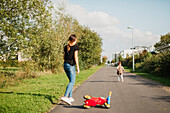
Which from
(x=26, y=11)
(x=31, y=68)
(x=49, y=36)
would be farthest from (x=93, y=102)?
(x=49, y=36)

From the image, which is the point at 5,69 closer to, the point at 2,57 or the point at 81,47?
the point at 2,57

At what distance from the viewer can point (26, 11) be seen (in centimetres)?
1046

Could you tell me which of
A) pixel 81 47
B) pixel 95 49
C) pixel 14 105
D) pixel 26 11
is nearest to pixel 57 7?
pixel 81 47

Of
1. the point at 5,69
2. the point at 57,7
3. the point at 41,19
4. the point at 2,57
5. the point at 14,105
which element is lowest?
the point at 14,105

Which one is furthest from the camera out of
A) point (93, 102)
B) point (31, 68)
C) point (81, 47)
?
point (81, 47)

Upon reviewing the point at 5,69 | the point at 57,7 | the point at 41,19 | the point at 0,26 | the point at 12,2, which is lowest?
the point at 5,69

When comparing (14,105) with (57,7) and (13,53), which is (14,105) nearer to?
(13,53)

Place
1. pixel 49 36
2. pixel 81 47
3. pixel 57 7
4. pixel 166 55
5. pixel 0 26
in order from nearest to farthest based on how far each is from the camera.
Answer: pixel 0 26, pixel 166 55, pixel 49 36, pixel 57 7, pixel 81 47

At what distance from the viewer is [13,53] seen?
1010cm

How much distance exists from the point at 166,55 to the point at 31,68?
13344 mm

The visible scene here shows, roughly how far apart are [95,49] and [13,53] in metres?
24.3

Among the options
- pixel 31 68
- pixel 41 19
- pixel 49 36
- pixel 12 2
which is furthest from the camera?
pixel 49 36

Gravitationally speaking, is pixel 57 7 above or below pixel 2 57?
above

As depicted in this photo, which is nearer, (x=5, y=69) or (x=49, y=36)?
(x=5, y=69)
